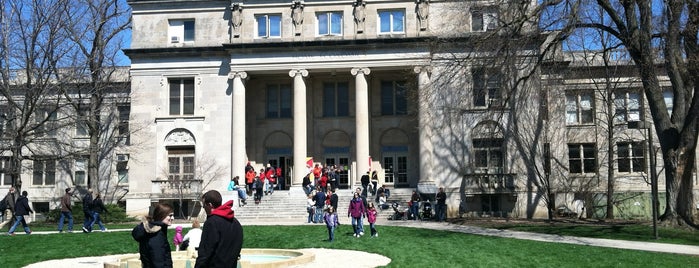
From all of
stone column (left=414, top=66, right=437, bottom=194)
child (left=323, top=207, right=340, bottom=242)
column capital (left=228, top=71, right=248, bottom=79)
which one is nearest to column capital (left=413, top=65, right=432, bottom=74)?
stone column (left=414, top=66, right=437, bottom=194)

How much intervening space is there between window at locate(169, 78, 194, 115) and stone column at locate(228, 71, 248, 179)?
3.41m

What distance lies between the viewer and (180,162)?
45.1m

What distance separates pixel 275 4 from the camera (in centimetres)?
4434

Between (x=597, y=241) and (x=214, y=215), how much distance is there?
18.7 metres

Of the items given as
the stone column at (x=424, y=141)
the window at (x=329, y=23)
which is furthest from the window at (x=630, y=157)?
the window at (x=329, y=23)

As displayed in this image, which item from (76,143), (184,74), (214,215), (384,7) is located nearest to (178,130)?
(184,74)

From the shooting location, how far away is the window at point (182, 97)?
45562 millimetres

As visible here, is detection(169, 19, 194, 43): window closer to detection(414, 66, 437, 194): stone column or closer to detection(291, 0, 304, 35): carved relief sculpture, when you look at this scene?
detection(291, 0, 304, 35): carved relief sculpture

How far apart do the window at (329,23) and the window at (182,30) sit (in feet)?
28.4

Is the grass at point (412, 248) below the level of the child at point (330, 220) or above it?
below

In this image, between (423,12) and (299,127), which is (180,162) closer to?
(299,127)

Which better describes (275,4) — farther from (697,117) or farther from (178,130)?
(697,117)

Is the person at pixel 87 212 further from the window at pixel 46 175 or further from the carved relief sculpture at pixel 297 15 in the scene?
the window at pixel 46 175

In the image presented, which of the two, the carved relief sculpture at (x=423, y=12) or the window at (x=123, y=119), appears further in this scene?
the window at (x=123, y=119)
